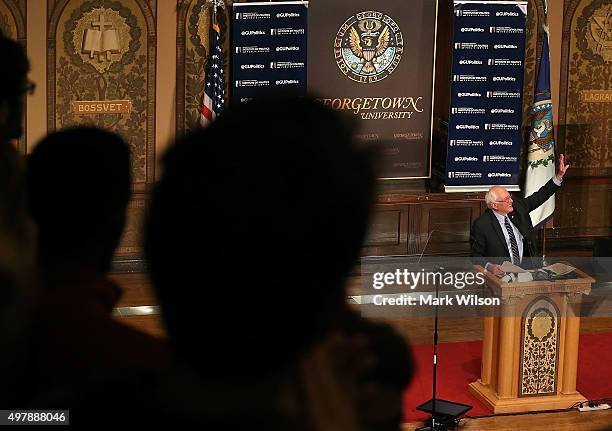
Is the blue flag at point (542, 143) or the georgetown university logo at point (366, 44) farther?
the georgetown university logo at point (366, 44)

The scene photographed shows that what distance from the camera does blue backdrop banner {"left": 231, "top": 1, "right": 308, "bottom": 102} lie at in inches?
379

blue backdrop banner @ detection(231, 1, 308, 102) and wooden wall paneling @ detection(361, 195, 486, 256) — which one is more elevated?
blue backdrop banner @ detection(231, 1, 308, 102)

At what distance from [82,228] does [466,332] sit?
24.7ft

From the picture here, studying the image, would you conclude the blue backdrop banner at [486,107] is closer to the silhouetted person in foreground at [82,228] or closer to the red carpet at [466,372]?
the red carpet at [466,372]

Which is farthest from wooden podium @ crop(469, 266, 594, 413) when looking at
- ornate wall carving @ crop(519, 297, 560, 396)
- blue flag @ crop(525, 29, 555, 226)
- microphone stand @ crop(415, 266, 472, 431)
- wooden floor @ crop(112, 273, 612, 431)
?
blue flag @ crop(525, 29, 555, 226)

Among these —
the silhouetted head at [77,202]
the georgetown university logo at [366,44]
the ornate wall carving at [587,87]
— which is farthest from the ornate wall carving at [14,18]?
the silhouetted head at [77,202]

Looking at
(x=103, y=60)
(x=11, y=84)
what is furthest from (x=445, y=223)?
(x=11, y=84)

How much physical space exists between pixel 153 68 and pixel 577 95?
13.8ft

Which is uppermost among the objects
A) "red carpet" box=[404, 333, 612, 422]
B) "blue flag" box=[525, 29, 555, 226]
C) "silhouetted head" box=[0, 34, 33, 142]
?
"silhouetted head" box=[0, 34, 33, 142]

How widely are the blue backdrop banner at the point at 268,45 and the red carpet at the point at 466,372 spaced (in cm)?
296

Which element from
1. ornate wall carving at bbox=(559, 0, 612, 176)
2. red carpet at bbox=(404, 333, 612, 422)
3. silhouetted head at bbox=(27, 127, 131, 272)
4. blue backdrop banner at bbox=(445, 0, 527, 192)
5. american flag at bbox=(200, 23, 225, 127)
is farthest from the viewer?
ornate wall carving at bbox=(559, 0, 612, 176)

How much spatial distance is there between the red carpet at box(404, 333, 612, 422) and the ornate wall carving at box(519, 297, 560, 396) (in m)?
0.33

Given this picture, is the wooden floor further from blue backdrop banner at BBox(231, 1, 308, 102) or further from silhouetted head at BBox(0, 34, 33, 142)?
silhouetted head at BBox(0, 34, 33, 142)

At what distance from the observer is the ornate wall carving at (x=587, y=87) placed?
10539 mm
